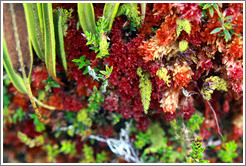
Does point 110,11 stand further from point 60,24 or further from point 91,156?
point 91,156

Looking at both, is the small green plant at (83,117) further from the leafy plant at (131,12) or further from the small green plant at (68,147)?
the leafy plant at (131,12)

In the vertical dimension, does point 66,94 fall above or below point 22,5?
below

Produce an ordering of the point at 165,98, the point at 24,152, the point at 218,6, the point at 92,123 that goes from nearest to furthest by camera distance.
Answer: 1. the point at 218,6
2. the point at 165,98
3. the point at 92,123
4. the point at 24,152

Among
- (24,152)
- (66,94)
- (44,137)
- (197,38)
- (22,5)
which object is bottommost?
(24,152)

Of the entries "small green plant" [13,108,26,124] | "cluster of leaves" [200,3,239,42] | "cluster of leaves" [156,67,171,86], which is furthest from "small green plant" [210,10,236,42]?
"small green plant" [13,108,26,124]

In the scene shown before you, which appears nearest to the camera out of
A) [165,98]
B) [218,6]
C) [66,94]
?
[218,6]

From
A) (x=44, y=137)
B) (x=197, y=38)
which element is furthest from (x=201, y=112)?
(x=44, y=137)

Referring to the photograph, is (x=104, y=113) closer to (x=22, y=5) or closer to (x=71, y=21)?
(x=71, y=21)

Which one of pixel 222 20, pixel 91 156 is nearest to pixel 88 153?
pixel 91 156
